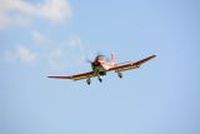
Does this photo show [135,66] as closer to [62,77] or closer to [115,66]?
[115,66]

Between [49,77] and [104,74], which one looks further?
Result: [49,77]

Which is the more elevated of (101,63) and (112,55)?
(112,55)

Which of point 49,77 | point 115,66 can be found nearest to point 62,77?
point 49,77

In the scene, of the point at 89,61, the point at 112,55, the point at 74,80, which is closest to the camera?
the point at 89,61

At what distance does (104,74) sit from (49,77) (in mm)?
10252

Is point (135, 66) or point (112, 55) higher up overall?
point (112, 55)

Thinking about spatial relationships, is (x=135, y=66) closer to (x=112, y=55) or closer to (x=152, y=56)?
(x=152, y=56)

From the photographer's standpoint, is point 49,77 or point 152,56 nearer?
point 152,56

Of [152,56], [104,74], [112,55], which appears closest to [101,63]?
[104,74]

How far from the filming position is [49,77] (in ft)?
286

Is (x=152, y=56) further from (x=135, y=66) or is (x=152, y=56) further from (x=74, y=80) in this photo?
(x=74, y=80)

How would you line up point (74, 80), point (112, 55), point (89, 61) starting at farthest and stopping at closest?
point (112, 55), point (74, 80), point (89, 61)

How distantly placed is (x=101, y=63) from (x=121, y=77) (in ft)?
14.4

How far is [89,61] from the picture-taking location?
79.6 metres
